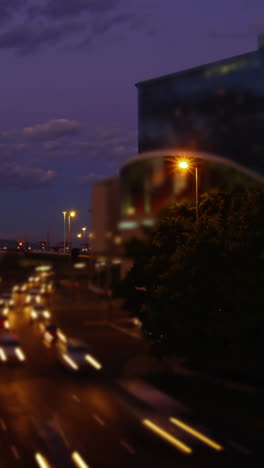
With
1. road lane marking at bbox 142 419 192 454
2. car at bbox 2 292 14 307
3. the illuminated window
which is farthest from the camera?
car at bbox 2 292 14 307

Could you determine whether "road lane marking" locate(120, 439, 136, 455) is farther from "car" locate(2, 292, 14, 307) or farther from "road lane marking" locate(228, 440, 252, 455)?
"car" locate(2, 292, 14, 307)

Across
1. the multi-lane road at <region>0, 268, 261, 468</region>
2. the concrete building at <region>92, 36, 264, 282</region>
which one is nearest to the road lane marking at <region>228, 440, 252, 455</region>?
the multi-lane road at <region>0, 268, 261, 468</region>

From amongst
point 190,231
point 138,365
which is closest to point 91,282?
point 138,365

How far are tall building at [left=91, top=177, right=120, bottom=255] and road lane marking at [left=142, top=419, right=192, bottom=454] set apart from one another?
43.9 meters

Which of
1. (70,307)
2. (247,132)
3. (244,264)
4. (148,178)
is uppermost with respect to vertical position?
(247,132)

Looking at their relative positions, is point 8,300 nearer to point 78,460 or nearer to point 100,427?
point 100,427

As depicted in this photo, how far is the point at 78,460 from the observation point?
16328mm

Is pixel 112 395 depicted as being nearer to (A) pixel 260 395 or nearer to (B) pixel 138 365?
(A) pixel 260 395

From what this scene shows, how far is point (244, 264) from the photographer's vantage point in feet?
81.8

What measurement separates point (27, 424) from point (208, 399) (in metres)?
8.26

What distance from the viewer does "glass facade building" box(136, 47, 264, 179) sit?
7181 centimetres

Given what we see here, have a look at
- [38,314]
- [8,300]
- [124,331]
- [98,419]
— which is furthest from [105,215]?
[98,419]

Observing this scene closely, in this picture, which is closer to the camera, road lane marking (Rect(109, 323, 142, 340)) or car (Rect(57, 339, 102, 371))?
car (Rect(57, 339, 102, 371))

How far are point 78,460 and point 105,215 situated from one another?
167 feet
